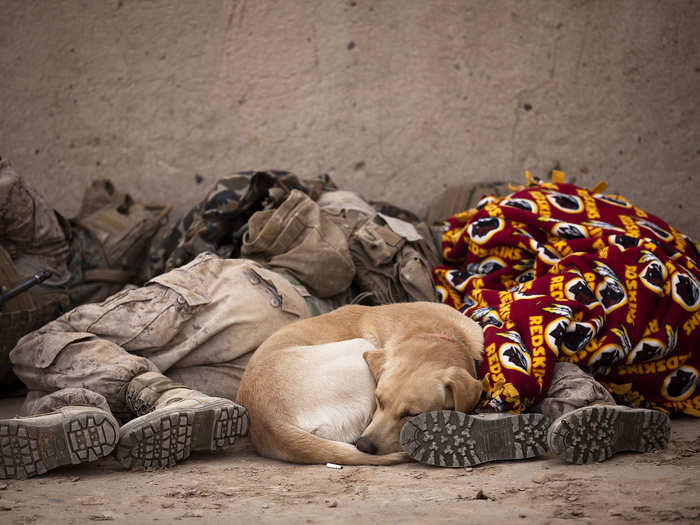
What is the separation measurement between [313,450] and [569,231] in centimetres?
188

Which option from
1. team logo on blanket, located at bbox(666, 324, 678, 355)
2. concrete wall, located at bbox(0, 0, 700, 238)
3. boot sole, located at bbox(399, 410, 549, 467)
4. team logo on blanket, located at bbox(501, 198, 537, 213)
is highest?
concrete wall, located at bbox(0, 0, 700, 238)

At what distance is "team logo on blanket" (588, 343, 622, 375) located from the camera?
3.18 m

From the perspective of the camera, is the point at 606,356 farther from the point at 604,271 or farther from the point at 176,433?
the point at 176,433

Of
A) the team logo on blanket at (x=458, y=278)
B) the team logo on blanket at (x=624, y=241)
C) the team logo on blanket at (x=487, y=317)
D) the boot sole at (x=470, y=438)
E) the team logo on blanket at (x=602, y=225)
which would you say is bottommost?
the boot sole at (x=470, y=438)

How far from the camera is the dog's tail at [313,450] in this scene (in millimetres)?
2629

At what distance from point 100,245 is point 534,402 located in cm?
306

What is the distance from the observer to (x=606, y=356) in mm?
3191

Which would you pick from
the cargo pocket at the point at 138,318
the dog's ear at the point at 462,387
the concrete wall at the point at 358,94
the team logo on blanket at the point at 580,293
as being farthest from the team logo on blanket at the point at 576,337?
the concrete wall at the point at 358,94

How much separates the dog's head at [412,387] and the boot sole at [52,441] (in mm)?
918

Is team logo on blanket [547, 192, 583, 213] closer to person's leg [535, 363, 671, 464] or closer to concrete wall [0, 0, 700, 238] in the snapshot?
concrete wall [0, 0, 700, 238]

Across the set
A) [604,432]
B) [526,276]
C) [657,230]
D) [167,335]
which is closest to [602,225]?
[657,230]

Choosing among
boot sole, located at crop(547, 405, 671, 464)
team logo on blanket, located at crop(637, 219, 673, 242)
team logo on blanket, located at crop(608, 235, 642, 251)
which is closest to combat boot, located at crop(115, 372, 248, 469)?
boot sole, located at crop(547, 405, 671, 464)

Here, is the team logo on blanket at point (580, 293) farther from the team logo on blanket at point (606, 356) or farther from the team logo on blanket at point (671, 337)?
the team logo on blanket at point (671, 337)

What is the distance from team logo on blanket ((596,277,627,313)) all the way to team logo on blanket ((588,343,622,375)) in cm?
18
